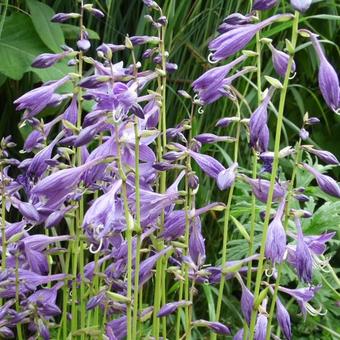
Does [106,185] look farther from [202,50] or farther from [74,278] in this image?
[202,50]

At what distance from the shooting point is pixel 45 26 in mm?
2547

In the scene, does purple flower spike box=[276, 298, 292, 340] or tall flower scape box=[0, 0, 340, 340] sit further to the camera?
purple flower spike box=[276, 298, 292, 340]

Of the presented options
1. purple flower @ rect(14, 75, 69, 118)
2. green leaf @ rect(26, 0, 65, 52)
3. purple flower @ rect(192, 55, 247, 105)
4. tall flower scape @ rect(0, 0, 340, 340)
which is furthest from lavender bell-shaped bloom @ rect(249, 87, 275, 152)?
green leaf @ rect(26, 0, 65, 52)

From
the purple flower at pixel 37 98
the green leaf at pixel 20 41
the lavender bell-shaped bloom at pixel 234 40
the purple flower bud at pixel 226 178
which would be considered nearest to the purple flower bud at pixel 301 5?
the lavender bell-shaped bloom at pixel 234 40

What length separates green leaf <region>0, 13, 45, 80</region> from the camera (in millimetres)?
2611

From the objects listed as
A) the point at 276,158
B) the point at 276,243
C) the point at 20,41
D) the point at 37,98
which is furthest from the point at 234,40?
the point at 20,41

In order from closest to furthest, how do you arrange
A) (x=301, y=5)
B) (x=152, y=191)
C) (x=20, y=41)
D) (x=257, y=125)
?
(x=301, y=5), (x=257, y=125), (x=152, y=191), (x=20, y=41)

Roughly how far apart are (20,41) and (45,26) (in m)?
0.17

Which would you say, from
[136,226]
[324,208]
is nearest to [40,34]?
[324,208]

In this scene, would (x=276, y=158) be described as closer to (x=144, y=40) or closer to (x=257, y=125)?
(x=257, y=125)

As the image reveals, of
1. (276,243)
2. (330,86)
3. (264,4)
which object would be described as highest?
(264,4)

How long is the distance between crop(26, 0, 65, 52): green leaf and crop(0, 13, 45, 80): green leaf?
4.0 inches

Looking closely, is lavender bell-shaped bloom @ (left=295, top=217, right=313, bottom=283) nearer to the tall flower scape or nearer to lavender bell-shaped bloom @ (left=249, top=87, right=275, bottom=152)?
the tall flower scape

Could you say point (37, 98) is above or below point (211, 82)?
below
